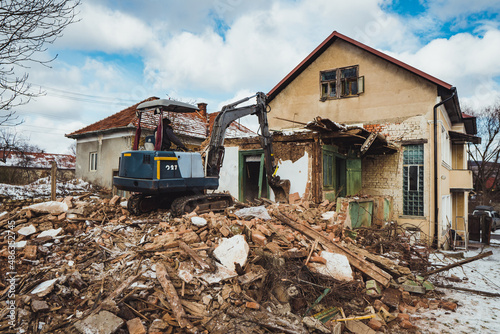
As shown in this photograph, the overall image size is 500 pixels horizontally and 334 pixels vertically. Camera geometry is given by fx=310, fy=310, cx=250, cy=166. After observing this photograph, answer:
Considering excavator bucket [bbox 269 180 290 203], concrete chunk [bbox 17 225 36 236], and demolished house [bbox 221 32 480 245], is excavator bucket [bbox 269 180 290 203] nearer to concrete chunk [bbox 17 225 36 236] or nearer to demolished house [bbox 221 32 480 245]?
demolished house [bbox 221 32 480 245]

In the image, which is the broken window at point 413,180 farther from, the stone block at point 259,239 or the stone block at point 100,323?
the stone block at point 100,323

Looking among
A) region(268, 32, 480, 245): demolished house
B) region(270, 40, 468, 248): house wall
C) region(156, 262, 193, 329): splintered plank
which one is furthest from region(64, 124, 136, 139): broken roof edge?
region(156, 262, 193, 329): splintered plank

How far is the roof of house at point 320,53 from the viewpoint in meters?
11.7

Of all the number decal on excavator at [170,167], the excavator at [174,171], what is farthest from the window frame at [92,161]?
the number decal on excavator at [170,167]

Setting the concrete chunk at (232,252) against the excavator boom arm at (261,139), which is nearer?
the concrete chunk at (232,252)

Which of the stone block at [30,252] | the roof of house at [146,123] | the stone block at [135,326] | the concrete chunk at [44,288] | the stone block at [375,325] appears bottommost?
the stone block at [375,325]

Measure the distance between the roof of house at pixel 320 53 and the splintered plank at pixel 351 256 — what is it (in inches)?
339

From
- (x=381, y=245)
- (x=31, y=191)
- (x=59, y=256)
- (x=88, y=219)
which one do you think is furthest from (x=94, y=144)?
(x=381, y=245)

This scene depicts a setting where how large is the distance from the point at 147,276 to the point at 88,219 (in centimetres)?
325

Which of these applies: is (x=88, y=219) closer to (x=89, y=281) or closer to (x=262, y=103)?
(x=89, y=281)

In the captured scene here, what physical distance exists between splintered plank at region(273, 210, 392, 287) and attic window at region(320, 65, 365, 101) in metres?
8.44

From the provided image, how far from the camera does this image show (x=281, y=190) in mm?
11250

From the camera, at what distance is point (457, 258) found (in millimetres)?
9398

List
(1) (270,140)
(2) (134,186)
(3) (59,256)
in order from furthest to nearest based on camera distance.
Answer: (1) (270,140) → (2) (134,186) → (3) (59,256)
